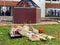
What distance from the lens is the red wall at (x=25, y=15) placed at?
2455cm

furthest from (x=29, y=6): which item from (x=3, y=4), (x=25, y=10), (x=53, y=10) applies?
(x=53, y=10)

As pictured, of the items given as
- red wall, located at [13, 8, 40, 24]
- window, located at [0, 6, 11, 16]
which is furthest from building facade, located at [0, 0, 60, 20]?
red wall, located at [13, 8, 40, 24]

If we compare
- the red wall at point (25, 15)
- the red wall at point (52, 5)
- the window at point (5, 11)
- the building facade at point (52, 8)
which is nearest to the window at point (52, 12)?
the building facade at point (52, 8)

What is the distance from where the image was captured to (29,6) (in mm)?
25875

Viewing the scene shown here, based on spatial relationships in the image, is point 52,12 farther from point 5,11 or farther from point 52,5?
point 5,11

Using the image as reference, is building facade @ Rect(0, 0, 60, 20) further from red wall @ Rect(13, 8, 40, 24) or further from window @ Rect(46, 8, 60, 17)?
red wall @ Rect(13, 8, 40, 24)

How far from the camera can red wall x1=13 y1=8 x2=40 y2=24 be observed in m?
24.5

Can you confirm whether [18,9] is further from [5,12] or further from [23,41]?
[5,12]

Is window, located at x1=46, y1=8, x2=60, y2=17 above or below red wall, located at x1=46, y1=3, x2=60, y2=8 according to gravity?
below

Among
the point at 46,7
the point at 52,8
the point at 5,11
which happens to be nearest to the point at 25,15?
the point at 5,11

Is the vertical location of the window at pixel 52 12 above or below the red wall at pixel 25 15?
below

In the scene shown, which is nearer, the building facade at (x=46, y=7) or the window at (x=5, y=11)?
the window at (x=5, y=11)

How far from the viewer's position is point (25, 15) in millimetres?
24688

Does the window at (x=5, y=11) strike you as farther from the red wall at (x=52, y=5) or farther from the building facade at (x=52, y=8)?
the red wall at (x=52, y=5)
